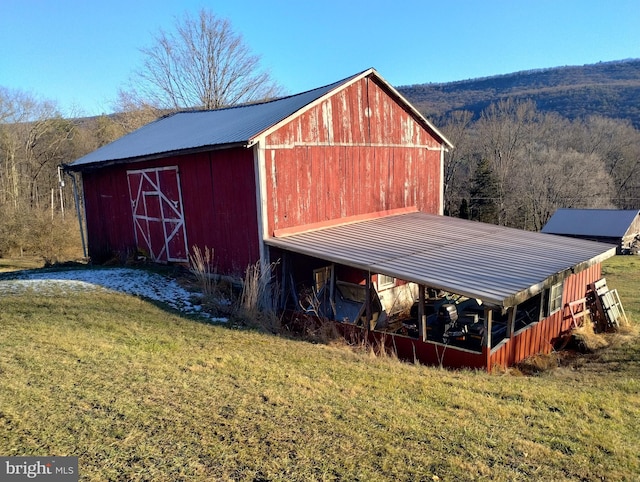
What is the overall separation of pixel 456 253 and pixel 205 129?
26.1 ft

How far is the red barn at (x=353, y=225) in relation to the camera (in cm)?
831

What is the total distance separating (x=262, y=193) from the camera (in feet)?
32.7

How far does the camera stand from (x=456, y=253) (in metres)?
9.20

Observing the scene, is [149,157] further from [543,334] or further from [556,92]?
[556,92]

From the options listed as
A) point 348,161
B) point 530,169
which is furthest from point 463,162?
point 348,161

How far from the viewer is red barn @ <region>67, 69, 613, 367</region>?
8.31 metres

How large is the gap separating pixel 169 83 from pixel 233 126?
2592 centimetres

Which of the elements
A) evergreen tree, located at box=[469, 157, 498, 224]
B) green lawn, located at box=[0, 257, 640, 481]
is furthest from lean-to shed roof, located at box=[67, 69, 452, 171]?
evergreen tree, located at box=[469, 157, 498, 224]

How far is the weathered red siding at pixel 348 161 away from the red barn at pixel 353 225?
35mm

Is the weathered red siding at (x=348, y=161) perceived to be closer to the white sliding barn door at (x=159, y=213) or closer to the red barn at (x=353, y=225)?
the red barn at (x=353, y=225)

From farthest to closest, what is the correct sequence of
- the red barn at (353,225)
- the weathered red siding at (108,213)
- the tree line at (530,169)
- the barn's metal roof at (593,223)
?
the tree line at (530,169)
the barn's metal roof at (593,223)
the weathered red siding at (108,213)
the red barn at (353,225)

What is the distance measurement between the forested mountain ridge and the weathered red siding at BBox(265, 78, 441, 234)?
55.9 metres

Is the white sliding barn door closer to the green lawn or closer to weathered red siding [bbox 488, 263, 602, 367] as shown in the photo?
the green lawn

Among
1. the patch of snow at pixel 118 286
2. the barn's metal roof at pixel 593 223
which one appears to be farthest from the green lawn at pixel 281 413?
the barn's metal roof at pixel 593 223
